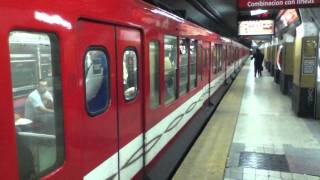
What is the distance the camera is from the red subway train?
199 cm

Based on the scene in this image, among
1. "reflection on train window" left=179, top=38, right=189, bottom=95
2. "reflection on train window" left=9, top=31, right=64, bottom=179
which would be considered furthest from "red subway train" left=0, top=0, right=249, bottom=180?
"reflection on train window" left=179, top=38, right=189, bottom=95

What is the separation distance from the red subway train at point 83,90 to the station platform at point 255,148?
0.76 m

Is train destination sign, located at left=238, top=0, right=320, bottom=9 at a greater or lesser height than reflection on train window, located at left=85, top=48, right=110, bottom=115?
greater

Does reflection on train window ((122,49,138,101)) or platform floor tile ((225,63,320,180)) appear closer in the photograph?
reflection on train window ((122,49,138,101))

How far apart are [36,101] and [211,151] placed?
4324 mm

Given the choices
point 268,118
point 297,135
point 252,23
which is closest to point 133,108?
point 297,135

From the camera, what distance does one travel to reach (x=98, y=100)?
301 cm

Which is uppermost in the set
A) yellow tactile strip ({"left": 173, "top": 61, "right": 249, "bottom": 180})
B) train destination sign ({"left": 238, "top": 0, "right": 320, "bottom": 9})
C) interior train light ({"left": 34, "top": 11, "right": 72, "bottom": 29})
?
train destination sign ({"left": 238, "top": 0, "right": 320, "bottom": 9})

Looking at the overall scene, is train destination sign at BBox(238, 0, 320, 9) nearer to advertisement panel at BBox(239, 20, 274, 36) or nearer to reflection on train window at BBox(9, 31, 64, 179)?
reflection on train window at BBox(9, 31, 64, 179)

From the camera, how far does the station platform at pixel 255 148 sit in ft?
17.1

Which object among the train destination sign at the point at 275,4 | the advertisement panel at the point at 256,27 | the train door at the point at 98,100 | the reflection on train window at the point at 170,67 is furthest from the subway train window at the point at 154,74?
the advertisement panel at the point at 256,27

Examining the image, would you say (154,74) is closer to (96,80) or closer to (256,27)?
(96,80)

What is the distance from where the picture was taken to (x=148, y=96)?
4.28 metres

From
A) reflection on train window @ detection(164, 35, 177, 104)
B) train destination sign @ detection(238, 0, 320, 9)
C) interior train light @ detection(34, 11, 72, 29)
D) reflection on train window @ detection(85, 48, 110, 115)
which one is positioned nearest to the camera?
interior train light @ detection(34, 11, 72, 29)
